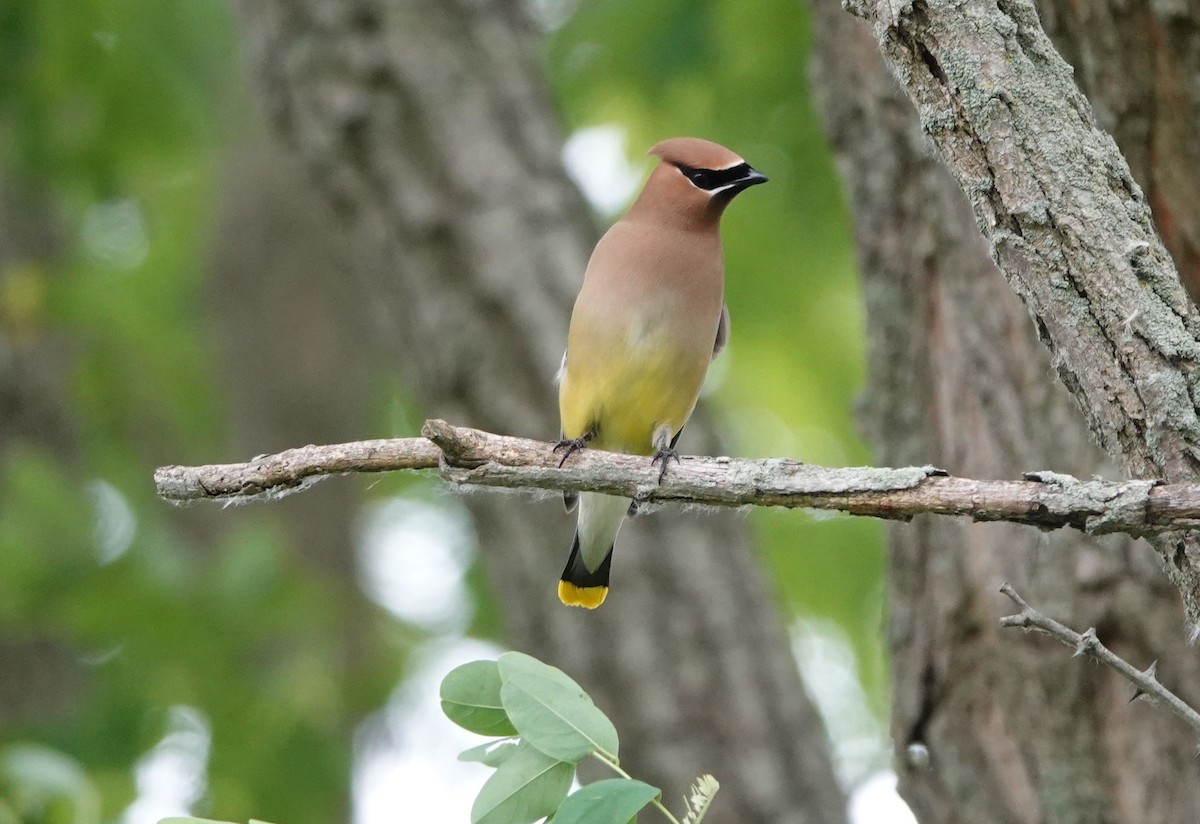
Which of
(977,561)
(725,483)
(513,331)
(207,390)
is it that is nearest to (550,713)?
(725,483)

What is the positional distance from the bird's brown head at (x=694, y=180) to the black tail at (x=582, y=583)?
3.65ft

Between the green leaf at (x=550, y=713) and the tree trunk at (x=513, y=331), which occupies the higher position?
the tree trunk at (x=513, y=331)

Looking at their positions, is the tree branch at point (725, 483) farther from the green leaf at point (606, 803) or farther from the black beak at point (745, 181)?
the black beak at point (745, 181)

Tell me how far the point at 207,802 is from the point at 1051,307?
4641 millimetres

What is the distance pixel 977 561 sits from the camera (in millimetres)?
3812

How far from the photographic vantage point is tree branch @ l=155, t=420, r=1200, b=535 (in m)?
2.20

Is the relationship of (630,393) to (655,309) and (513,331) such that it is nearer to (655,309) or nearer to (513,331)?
(655,309)

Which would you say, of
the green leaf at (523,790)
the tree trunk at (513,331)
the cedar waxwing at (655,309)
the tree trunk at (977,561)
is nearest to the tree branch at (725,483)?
the green leaf at (523,790)

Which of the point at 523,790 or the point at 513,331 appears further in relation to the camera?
the point at 513,331

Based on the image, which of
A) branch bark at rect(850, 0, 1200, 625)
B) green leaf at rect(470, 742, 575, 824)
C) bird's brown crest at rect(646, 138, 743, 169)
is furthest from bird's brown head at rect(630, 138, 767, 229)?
green leaf at rect(470, 742, 575, 824)

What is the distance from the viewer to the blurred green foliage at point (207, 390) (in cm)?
607

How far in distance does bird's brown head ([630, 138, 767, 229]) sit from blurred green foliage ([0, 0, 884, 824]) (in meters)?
1.38

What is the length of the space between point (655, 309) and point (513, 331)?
89cm

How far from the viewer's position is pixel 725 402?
9438mm
